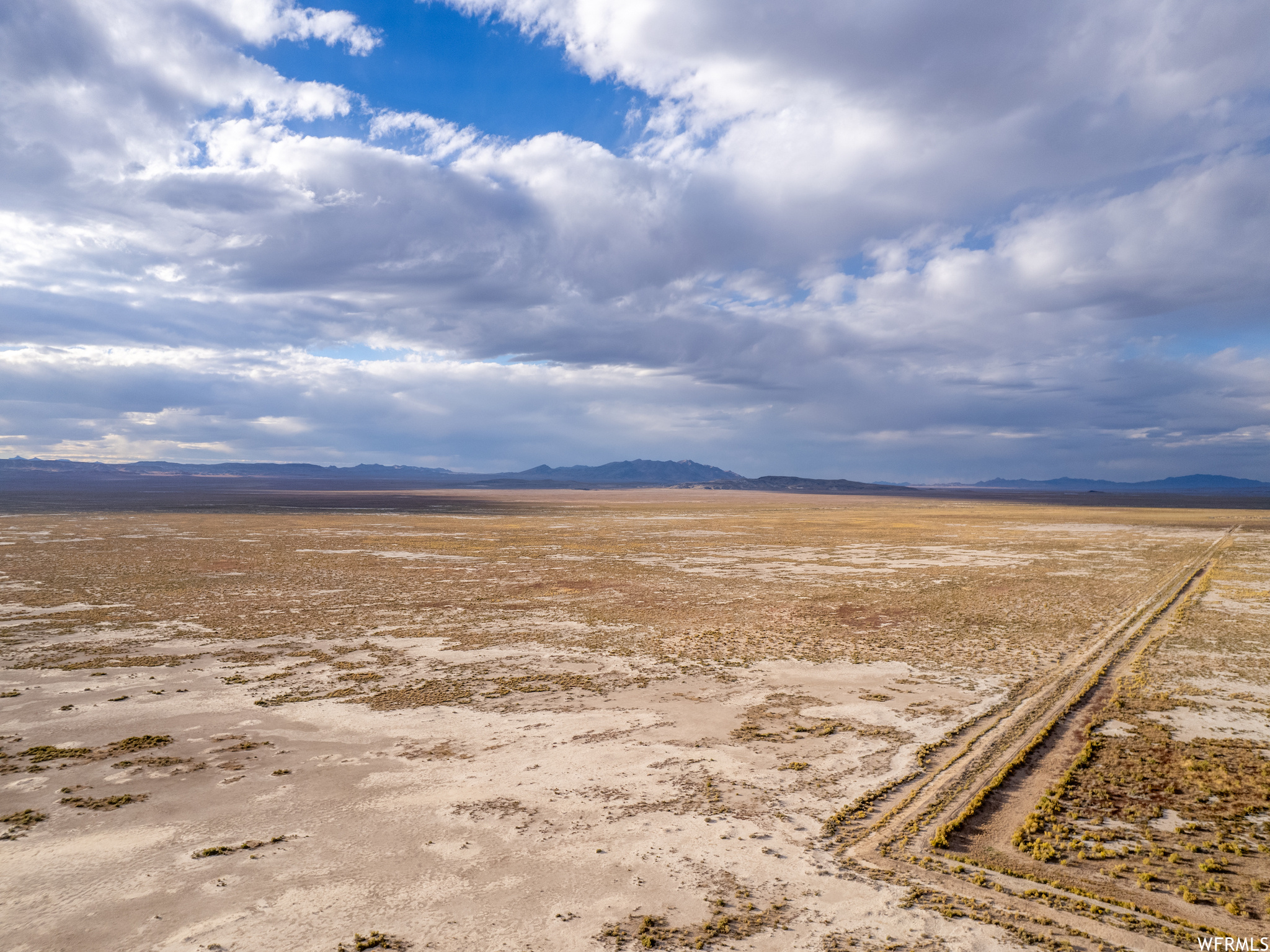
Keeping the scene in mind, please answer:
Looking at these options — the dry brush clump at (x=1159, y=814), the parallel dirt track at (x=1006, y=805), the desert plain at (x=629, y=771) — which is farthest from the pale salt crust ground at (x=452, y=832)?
the dry brush clump at (x=1159, y=814)

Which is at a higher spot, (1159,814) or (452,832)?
(1159,814)

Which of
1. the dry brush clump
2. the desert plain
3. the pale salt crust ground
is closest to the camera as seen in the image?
the pale salt crust ground

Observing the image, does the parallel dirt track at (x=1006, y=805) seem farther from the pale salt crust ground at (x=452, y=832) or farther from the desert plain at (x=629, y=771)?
the pale salt crust ground at (x=452, y=832)

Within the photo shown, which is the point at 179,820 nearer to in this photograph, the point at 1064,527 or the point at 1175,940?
the point at 1175,940

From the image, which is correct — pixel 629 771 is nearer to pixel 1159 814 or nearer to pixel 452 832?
pixel 452 832

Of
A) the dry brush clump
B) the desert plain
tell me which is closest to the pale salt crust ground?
the desert plain

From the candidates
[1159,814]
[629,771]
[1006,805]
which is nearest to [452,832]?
[629,771]

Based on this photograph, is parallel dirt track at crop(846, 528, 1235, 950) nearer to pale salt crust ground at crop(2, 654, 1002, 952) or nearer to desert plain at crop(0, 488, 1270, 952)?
desert plain at crop(0, 488, 1270, 952)
